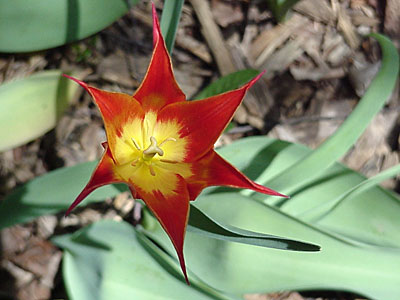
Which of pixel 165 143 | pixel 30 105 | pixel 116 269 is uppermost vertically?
pixel 165 143

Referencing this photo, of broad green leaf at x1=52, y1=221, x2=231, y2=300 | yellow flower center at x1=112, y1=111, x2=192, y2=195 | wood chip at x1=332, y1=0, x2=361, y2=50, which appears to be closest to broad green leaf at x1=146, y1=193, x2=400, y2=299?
broad green leaf at x1=52, y1=221, x2=231, y2=300

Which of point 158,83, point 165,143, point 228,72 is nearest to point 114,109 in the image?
point 158,83

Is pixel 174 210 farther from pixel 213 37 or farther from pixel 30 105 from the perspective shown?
pixel 213 37

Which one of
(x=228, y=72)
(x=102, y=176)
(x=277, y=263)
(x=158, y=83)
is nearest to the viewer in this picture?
(x=102, y=176)

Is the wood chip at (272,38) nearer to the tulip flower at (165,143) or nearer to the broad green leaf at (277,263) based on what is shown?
the broad green leaf at (277,263)

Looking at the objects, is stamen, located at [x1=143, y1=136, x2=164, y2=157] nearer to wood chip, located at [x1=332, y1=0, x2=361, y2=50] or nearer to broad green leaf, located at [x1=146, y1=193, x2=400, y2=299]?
broad green leaf, located at [x1=146, y1=193, x2=400, y2=299]

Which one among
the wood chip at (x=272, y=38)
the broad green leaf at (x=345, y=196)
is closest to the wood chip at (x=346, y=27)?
the wood chip at (x=272, y=38)

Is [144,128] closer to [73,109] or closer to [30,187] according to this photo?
[30,187]
